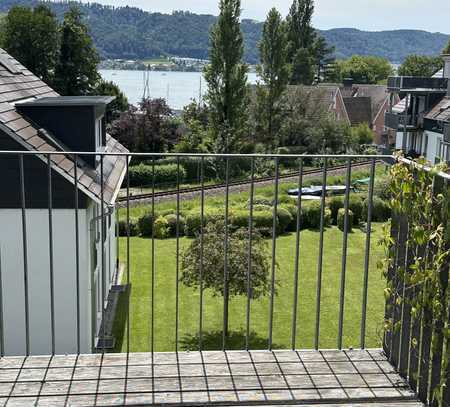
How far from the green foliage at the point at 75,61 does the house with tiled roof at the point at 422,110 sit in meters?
17.5

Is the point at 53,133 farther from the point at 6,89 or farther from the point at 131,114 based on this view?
the point at 131,114

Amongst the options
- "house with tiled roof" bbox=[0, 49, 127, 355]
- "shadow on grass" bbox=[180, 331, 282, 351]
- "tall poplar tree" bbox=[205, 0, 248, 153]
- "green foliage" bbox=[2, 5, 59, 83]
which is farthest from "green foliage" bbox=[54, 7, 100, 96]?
"house with tiled roof" bbox=[0, 49, 127, 355]

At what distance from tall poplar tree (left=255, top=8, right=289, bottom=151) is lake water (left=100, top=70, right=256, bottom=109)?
2896 centimetres

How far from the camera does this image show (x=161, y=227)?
809 inches

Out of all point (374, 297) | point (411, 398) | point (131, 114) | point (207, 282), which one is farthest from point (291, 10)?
point (411, 398)

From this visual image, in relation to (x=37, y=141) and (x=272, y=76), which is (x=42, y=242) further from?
(x=272, y=76)

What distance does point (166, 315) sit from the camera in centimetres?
1352

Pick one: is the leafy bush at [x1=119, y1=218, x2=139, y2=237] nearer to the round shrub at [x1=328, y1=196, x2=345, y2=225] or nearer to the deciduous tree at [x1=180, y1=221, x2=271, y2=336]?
the round shrub at [x1=328, y1=196, x2=345, y2=225]

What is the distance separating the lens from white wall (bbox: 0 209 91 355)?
31.6 feet

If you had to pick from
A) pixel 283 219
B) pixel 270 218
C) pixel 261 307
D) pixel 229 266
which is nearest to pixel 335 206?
pixel 283 219

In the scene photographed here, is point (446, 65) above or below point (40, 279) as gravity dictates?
above

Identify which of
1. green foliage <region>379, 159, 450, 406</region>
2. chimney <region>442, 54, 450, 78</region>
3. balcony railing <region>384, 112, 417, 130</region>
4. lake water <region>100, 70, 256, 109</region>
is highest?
chimney <region>442, 54, 450, 78</region>

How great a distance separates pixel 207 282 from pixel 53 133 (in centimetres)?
383

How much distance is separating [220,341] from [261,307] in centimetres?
229
